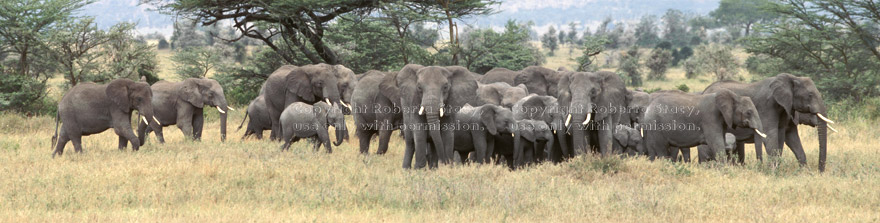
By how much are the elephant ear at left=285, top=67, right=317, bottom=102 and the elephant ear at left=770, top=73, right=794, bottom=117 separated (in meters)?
8.43

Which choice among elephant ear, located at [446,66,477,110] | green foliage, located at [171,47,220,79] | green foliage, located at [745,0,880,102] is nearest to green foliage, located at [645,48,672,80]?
green foliage, located at [745,0,880,102]

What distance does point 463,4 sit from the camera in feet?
89.6

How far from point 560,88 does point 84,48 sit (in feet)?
65.4

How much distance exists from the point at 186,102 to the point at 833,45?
20644 mm

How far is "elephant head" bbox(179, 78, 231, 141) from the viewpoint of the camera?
16.0 meters

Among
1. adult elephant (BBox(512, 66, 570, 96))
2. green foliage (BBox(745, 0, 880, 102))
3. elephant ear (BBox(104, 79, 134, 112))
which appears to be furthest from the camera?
green foliage (BBox(745, 0, 880, 102))

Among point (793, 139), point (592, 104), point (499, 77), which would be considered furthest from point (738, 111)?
point (499, 77)

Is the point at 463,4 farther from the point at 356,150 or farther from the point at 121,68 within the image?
the point at 356,150

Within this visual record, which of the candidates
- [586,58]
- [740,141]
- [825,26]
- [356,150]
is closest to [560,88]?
[740,141]

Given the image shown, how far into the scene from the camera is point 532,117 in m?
13.2

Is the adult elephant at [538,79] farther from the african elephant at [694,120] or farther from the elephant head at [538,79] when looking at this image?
the african elephant at [694,120]

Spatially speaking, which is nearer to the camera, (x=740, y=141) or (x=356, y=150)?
(x=740, y=141)

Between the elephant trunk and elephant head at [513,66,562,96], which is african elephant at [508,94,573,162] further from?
elephant head at [513,66,562,96]

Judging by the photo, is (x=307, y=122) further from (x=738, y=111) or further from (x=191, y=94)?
(x=738, y=111)
